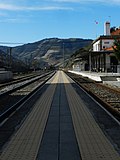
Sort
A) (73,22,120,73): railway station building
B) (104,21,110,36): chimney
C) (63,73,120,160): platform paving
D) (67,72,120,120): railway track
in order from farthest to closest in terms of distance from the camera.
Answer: (104,21,110,36): chimney
(73,22,120,73): railway station building
(67,72,120,120): railway track
(63,73,120,160): platform paving

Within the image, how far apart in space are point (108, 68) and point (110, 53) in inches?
123

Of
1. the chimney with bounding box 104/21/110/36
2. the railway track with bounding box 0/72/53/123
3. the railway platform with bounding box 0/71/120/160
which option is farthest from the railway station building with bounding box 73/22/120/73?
the railway platform with bounding box 0/71/120/160

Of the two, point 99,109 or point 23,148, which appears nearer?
point 23,148

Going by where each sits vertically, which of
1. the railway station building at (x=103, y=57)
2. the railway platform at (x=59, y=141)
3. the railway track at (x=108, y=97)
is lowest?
the railway track at (x=108, y=97)

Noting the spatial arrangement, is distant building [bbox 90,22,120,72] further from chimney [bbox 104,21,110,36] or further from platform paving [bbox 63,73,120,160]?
platform paving [bbox 63,73,120,160]

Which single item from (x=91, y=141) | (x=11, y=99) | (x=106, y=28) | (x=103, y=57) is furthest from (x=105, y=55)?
(x=91, y=141)

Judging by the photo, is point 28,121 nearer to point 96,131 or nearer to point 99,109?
point 96,131

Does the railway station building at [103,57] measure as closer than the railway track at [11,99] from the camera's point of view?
No

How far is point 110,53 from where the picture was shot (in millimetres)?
62531

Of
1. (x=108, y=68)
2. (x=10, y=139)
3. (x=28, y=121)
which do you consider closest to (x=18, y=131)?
(x=10, y=139)

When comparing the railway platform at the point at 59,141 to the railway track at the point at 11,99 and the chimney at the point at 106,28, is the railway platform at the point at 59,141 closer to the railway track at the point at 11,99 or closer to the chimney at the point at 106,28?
the railway track at the point at 11,99

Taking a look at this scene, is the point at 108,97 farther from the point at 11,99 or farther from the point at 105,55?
the point at 105,55

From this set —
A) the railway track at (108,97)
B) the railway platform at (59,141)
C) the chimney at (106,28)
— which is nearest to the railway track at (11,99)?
the railway platform at (59,141)

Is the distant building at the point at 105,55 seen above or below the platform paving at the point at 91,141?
above
